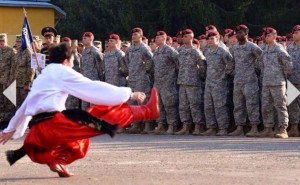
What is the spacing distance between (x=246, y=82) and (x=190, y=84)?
1344 millimetres

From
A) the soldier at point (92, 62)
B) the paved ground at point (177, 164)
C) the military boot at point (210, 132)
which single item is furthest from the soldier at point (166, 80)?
the paved ground at point (177, 164)

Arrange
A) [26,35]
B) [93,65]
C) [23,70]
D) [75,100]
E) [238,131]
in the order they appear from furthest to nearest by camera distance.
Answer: [75,100], [23,70], [93,65], [238,131], [26,35]

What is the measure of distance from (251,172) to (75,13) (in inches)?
1455

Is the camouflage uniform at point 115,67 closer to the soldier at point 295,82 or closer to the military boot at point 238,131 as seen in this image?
the military boot at point 238,131

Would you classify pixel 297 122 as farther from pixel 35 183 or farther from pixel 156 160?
pixel 35 183

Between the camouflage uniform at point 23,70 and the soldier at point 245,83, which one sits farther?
the camouflage uniform at point 23,70

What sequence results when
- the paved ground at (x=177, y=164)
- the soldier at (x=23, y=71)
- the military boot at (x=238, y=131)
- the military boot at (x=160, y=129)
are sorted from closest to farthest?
the paved ground at (x=177, y=164) → the military boot at (x=238, y=131) → the military boot at (x=160, y=129) → the soldier at (x=23, y=71)

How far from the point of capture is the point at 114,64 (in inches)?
858

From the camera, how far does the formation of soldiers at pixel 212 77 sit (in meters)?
18.9

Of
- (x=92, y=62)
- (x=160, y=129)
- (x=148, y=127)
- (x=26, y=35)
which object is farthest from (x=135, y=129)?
(x=26, y=35)

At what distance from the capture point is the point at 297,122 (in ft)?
63.3

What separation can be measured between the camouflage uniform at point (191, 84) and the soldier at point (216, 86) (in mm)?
242

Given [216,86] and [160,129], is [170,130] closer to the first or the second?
[160,129]

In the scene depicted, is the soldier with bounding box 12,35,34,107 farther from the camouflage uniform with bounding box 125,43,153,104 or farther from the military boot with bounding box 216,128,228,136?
the military boot with bounding box 216,128,228,136
